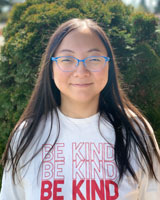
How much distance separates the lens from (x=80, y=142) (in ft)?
5.66

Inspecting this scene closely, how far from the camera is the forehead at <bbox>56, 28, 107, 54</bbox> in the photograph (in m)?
1.64

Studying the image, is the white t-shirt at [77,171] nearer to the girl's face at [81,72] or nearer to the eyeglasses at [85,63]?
the girl's face at [81,72]

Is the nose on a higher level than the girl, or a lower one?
higher

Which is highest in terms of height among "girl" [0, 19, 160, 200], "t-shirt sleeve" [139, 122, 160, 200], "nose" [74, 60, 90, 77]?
"nose" [74, 60, 90, 77]

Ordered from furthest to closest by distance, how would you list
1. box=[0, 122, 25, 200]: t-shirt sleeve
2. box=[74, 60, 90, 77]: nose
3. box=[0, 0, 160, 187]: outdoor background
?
box=[0, 0, 160, 187]: outdoor background
box=[0, 122, 25, 200]: t-shirt sleeve
box=[74, 60, 90, 77]: nose

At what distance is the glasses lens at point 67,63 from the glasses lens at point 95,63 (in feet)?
0.27

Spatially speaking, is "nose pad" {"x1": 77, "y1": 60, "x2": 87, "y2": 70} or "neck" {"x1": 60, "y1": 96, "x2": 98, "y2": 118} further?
"neck" {"x1": 60, "y1": 96, "x2": 98, "y2": 118}

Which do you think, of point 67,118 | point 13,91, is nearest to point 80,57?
point 67,118

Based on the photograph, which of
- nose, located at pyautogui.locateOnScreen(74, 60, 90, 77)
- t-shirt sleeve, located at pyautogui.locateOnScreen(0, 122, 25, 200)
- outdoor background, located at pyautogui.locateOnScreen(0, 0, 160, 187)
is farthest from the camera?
outdoor background, located at pyautogui.locateOnScreen(0, 0, 160, 187)

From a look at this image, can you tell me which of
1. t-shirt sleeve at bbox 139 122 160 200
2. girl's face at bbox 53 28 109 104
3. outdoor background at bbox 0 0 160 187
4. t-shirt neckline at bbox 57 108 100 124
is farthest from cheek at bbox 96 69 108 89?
outdoor background at bbox 0 0 160 187

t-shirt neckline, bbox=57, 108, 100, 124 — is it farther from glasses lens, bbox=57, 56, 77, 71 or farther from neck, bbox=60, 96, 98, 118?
glasses lens, bbox=57, 56, 77, 71

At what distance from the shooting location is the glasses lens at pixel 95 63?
5.32 ft

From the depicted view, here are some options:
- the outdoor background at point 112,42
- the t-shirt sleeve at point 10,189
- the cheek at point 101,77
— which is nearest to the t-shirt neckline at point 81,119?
the cheek at point 101,77

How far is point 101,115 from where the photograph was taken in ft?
6.07
